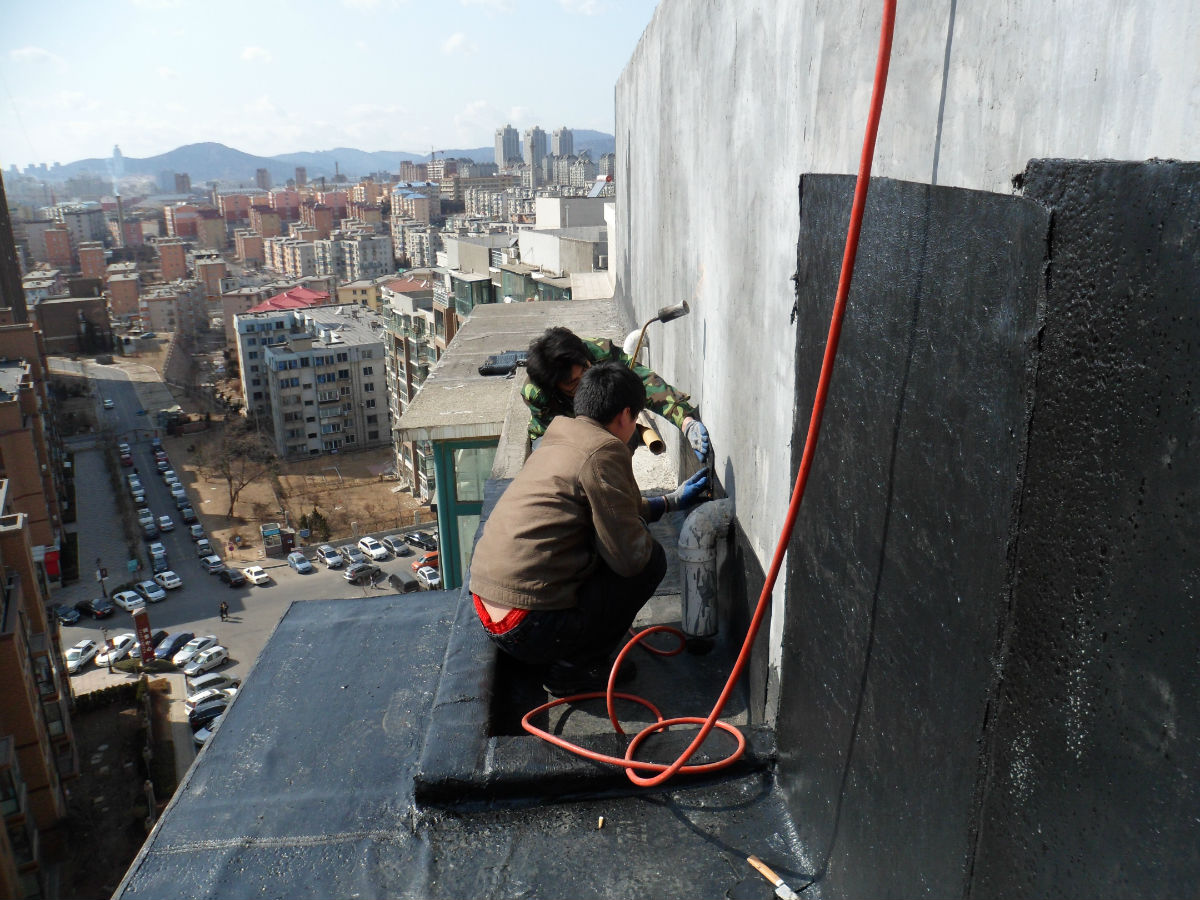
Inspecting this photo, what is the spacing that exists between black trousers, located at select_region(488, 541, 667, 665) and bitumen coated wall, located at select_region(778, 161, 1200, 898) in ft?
3.58

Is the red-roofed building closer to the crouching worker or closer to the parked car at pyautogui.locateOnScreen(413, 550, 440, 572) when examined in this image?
the parked car at pyautogui.locateOnScreen(413, 550, 440, 572)

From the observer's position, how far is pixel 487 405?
840 cm

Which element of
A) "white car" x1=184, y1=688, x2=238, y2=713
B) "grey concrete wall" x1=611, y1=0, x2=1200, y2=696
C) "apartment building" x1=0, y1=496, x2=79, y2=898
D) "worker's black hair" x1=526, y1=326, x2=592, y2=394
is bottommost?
"white car" x1=184, y1=688, x2=238, y2=713

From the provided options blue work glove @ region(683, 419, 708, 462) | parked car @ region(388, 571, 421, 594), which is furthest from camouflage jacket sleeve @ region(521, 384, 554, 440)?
parked car @ region(388, 571, 421, 594)

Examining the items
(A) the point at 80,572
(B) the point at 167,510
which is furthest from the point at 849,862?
(B) the point at 167,510

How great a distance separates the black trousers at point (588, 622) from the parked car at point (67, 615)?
31216mm

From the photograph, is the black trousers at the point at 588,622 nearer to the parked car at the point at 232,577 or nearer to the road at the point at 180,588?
the road at the point at 180,588

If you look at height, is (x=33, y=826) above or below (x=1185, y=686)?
below

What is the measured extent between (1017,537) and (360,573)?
31.5 meters

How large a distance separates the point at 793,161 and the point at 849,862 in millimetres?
1570

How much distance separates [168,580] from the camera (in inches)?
1215

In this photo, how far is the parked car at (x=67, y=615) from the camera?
93.5 feet

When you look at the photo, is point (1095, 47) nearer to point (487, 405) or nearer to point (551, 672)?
point (551, 672)

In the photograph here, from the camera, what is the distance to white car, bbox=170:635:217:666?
24.2 metres
